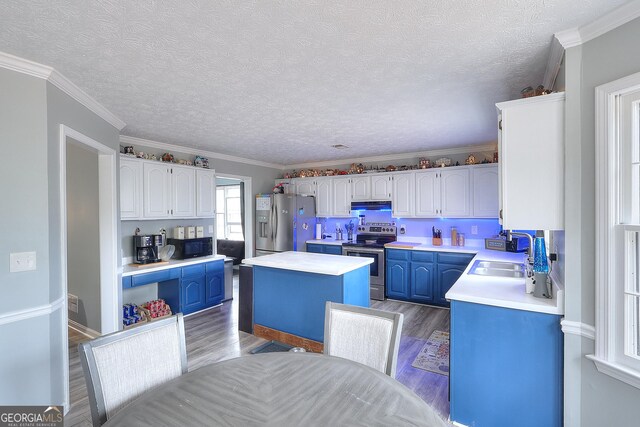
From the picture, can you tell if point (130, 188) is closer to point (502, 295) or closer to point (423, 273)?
point (502, 295)

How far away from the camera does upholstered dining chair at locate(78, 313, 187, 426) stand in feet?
4.10

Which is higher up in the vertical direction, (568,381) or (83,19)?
(83,19)

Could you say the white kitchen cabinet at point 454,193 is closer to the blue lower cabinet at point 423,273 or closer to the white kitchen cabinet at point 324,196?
the blue lower cabinet at point 423,273

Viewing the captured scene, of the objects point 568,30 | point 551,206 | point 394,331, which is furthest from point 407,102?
point 394,331

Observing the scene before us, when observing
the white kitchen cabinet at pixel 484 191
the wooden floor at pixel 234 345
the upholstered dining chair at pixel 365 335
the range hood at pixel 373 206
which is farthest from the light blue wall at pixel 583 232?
the range hood at pixel 373 206

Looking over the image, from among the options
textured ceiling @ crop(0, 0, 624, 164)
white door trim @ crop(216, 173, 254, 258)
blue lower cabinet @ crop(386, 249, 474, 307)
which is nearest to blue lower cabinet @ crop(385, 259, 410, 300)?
blue lower cabinet @ crop(386, 249, 474, 307)

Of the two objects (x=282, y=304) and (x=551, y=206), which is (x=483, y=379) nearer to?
(x=551, y=206)

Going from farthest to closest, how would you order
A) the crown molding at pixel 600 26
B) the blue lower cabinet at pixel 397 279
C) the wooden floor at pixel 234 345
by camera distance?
1. the blue lower cabinet at pixel 397 279
2. the wooden floor at pixel 234 345
3. the crown molding at pixel 600 26

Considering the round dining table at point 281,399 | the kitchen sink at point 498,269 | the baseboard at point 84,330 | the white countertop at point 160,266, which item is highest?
the kitchen sink at point 498,269

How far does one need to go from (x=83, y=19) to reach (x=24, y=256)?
5.08 ft

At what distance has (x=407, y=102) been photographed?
2.72 m

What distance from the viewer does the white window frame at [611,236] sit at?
4.92ft

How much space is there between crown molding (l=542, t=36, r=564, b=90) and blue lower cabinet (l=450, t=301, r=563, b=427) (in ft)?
5.17

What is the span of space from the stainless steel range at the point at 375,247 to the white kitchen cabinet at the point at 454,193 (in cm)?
103
